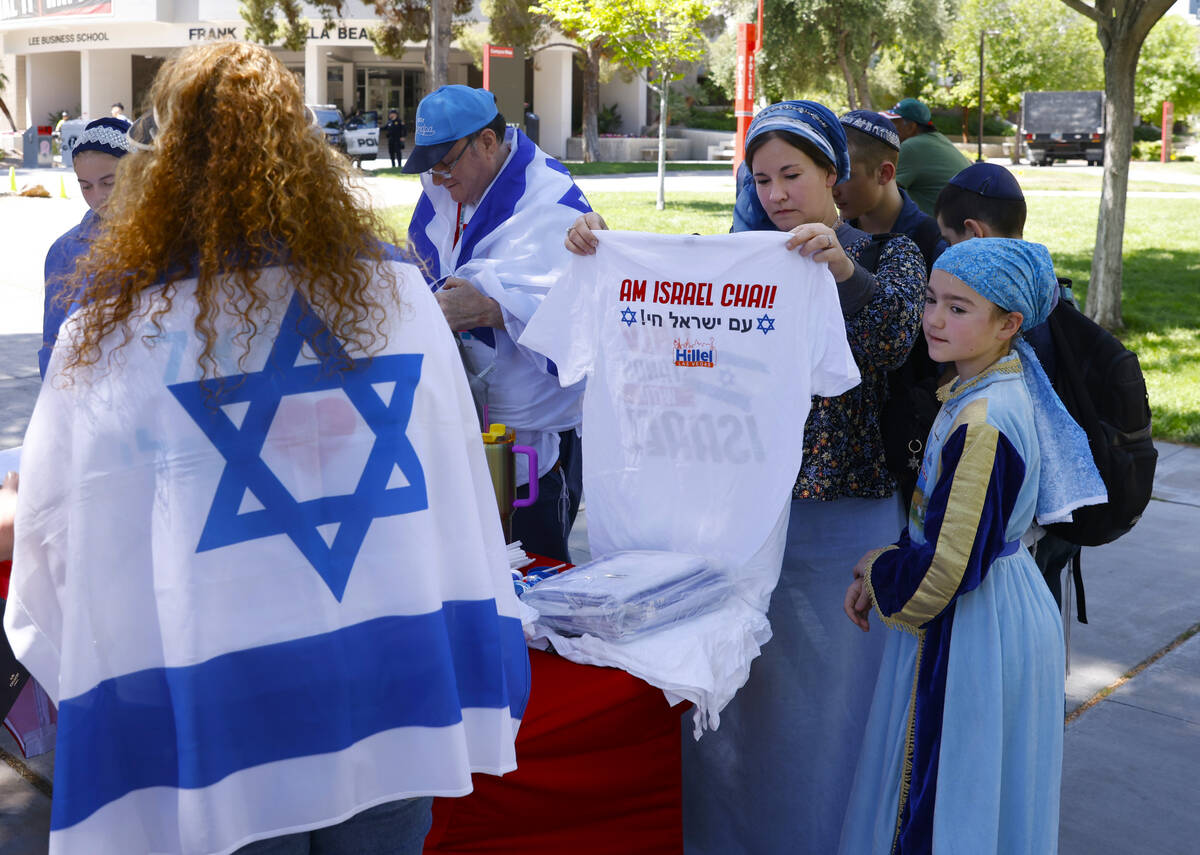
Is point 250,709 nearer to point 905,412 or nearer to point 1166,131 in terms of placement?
point 905,412

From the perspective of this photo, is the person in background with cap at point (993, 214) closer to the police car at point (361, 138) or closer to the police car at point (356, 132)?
the police car at point (356, 132)

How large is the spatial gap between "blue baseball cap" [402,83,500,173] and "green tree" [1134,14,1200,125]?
1973 inches

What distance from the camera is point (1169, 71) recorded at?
154 feet

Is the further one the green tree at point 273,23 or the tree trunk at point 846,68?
the green tree at point 273,23

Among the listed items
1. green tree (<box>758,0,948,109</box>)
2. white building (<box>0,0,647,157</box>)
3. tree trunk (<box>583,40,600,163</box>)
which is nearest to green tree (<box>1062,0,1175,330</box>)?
green tree (<box>758,0,948,109</box>)

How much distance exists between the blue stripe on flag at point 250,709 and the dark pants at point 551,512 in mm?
1581

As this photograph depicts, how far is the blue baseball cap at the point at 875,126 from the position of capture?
3.13 metres

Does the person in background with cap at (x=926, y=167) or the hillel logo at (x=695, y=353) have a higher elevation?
the person in background with cap at (x=926, y=167)

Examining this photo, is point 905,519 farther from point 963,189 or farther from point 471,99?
point 471,99

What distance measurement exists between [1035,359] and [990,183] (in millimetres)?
688

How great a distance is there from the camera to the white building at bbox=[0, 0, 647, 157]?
4031 cm

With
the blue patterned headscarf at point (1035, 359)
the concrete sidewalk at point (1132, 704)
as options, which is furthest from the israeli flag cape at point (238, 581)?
the blue patterned headscarf at point (1035, 359)

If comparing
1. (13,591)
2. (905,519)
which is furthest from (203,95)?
(905,519)

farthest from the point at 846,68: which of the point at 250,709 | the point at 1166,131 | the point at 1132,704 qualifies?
the point at 250,709
